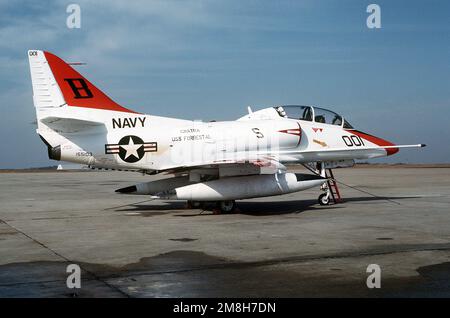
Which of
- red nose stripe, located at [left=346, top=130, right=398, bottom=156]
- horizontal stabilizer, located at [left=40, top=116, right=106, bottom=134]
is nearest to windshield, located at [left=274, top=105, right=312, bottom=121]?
red nose stripe, located at [left=346, top=130, right=398, bottom=156]

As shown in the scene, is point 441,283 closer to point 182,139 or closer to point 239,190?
point 239,190

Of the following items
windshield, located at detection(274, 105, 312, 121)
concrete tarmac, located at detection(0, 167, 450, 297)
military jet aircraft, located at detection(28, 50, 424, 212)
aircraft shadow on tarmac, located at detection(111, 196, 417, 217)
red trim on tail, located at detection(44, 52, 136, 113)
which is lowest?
concrete tarmac, located at detection(0, 167, 450, 297)

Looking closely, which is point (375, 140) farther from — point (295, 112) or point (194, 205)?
point (194, 205)

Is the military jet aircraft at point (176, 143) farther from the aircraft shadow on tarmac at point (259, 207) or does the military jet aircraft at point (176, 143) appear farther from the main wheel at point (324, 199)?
the main wheel at point (324, 199)

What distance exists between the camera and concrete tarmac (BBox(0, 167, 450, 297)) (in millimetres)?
6531

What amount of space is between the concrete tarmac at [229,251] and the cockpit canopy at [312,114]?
2.78 m

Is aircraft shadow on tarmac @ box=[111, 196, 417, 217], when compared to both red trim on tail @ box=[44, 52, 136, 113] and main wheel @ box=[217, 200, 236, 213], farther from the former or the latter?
red trim on tail @ box=[44, 52, 136, 113]

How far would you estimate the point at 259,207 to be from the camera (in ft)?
55.4

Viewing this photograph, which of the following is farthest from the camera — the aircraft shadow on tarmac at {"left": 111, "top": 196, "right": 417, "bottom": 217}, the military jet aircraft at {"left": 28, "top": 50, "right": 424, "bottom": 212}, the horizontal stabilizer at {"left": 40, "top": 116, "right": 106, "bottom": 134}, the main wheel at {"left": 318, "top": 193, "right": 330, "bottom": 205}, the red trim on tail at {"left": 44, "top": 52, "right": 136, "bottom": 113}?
the main wheel at {"left": 318, "top": 193, "right": 330, "bottom": 205}

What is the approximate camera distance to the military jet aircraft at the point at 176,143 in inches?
568

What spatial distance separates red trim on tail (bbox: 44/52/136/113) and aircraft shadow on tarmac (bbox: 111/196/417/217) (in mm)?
3320

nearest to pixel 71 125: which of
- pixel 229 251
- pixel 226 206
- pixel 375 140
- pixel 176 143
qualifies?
pixel 176 143

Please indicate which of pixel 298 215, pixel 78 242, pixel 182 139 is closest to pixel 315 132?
pixel 298 215
